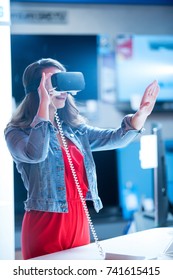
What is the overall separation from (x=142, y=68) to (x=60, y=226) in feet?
2.86

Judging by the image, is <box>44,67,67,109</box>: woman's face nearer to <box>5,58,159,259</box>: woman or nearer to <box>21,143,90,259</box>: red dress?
<box>5,58,159,259</box>: woman

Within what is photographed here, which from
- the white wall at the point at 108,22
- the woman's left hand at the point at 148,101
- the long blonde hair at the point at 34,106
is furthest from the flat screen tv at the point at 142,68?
the long blonde hair at the point at 34,106

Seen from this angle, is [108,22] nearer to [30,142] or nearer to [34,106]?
[34,106]

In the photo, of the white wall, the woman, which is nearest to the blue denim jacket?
the woman

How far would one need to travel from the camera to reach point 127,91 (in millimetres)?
1983

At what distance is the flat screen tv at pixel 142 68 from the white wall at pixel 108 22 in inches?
1.8

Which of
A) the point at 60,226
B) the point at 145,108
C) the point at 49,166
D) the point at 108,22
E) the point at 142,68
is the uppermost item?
the point at 108,22

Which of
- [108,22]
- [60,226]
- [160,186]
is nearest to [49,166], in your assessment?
[60,226]

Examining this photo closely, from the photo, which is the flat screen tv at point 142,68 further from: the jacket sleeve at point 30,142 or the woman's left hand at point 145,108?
the jacket sleeve at point 30,142

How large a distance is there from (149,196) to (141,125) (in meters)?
0.56

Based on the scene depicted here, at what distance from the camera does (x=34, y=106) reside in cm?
139

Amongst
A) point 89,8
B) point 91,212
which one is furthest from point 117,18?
point 91,212
